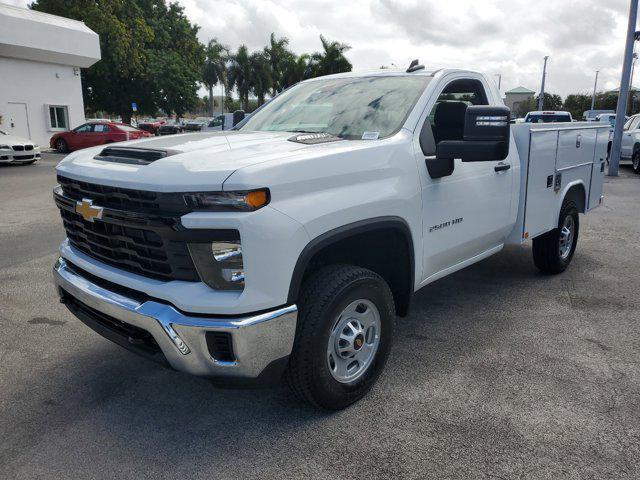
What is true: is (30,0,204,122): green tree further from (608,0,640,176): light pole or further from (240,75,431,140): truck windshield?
(240,75,431,140): truck windshield

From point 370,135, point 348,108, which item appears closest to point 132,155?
point 370,135

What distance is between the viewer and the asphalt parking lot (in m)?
2.66

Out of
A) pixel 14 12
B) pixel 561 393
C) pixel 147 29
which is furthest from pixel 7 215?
pixel 147 29

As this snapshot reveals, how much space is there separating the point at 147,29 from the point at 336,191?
37.7 m

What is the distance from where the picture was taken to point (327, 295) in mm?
2766

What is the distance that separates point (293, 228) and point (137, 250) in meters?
0.80

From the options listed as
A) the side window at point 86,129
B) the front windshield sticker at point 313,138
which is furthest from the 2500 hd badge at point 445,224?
the side window at point 86,129

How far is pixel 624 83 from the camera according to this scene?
1509cm

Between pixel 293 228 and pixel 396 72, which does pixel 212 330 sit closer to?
pixel 293 228

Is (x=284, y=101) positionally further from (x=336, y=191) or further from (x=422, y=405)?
(x=422, y=405)

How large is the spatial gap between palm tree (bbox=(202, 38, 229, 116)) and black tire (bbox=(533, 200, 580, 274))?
55175 mm

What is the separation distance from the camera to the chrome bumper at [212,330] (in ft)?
8.00

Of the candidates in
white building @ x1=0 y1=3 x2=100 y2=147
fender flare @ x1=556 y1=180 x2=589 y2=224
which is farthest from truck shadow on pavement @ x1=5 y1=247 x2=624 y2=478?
white building @ x1=0 y1=3 x2=100 y2=147

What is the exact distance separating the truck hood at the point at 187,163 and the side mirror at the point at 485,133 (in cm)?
75
